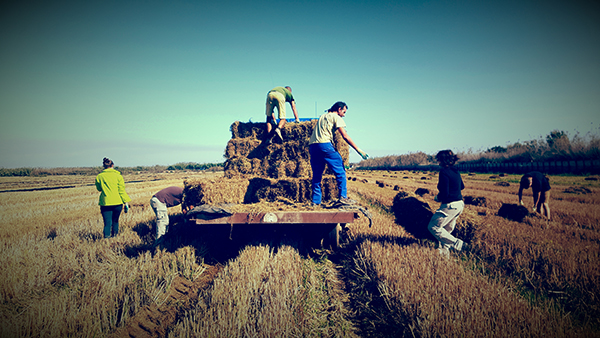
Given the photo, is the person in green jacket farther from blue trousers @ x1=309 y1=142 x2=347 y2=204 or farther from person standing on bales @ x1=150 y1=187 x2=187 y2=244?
blue trousers @ x1=309 y1=142 x2=347 y2=204

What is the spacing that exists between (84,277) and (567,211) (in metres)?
12.4

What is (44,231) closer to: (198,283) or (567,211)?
(198,283)

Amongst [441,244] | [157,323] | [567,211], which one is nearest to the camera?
[157,323]

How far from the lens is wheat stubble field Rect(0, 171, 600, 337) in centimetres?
237

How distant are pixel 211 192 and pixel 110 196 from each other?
302 cm

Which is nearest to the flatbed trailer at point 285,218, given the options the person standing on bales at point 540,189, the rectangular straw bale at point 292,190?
the rectangular straw bale at point 292,190

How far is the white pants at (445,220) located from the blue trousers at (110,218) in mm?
7136

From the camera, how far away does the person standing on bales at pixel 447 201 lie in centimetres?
397

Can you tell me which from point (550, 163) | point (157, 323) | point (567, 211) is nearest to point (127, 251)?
point (157, 323)

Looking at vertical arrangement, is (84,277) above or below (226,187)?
below

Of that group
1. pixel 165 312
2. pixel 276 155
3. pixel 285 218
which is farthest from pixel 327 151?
pixel 165 312

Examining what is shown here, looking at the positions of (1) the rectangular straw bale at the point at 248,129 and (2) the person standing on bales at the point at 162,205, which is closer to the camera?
(2) the person standing on bales at the point at 162,205

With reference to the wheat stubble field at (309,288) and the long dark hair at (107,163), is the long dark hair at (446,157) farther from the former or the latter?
the long dark hair at (107,163)

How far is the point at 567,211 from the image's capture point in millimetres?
7066
